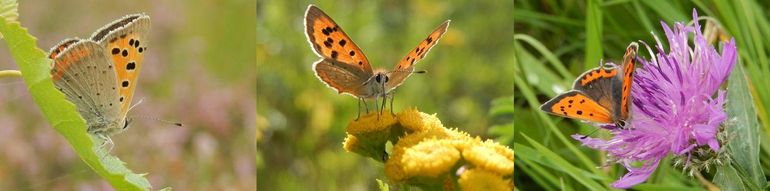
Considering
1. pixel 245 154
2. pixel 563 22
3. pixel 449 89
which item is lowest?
pixel 245 154

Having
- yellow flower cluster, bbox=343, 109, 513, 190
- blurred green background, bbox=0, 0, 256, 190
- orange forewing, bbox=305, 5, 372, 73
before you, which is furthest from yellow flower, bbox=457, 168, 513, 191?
blurred green background, bbox=0, 0, 256, 190

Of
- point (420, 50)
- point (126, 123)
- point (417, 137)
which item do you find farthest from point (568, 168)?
point (126, 123)

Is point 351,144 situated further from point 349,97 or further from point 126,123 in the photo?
point 349,97

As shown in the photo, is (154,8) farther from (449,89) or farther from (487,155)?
(487,155)

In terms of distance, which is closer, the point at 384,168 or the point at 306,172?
the point at 384,168

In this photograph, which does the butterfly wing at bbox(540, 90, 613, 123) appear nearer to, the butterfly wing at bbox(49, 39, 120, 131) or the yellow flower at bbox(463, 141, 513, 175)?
the yellow flower at bbox(463, 141, 513, 175)

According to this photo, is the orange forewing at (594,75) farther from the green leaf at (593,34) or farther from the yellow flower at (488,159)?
the green leaf at (593,34)

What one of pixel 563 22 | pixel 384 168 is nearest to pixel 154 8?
pixel 563 22
